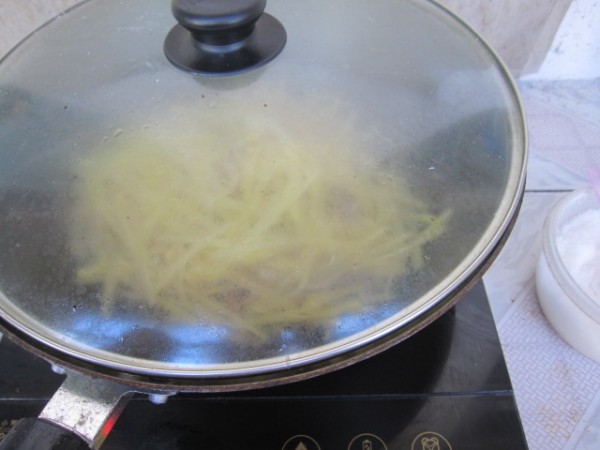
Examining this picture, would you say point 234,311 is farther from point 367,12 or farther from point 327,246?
point 367,12

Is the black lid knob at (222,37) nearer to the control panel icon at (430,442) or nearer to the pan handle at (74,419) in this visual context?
the pan handle at (74,419)

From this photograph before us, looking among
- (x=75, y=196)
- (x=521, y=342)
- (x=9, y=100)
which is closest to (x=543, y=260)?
(x=521, y=342)

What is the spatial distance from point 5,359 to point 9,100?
0.39 m

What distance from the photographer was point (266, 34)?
72 centimetres

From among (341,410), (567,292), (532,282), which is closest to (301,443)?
(341,410)

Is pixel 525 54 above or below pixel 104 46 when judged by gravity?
below

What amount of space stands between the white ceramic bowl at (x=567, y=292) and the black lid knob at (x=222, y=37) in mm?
610

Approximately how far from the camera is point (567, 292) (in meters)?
0.86

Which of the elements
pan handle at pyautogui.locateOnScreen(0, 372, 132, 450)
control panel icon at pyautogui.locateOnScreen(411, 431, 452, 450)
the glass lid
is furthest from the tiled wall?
pan handle at pyautogui.locateOnScreen(0, 372, 132, 450)

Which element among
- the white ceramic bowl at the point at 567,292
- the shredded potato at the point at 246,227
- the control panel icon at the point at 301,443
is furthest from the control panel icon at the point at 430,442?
the white ceramic bowl at the point at 567,292

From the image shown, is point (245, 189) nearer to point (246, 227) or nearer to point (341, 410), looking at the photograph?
point (246, 227)

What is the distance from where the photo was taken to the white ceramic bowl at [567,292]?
846 mm

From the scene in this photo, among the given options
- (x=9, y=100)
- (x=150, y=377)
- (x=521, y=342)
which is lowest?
(x=521, y=342)

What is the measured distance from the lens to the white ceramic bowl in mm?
846
